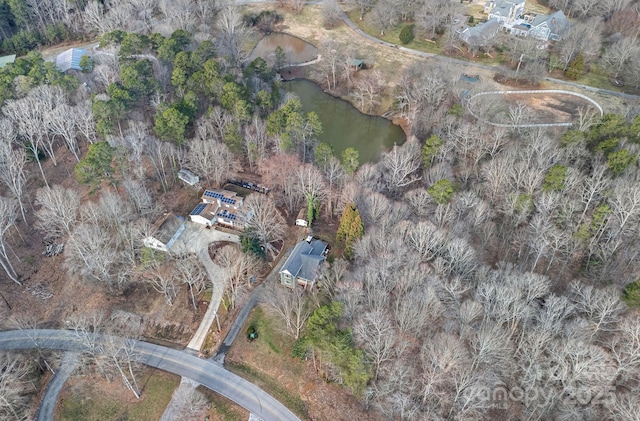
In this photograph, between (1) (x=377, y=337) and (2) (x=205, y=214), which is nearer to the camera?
(1) (x=377, y=337)

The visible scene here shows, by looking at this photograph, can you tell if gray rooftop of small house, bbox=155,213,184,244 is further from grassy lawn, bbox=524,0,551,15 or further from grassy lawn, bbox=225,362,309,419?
grassy lawn, bbox=524,0,551,15

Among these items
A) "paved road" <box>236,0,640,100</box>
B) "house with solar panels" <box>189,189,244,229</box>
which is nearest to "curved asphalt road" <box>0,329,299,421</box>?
"house with solar panels" <box>189,189,244,229</box>

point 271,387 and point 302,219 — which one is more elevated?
point 302,219

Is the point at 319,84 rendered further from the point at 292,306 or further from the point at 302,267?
the point at 292,306

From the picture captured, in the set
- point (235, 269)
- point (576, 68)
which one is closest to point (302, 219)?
point (235, 269)

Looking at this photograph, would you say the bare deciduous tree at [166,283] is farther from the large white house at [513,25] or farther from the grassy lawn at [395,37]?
the large white house at [513,25]
